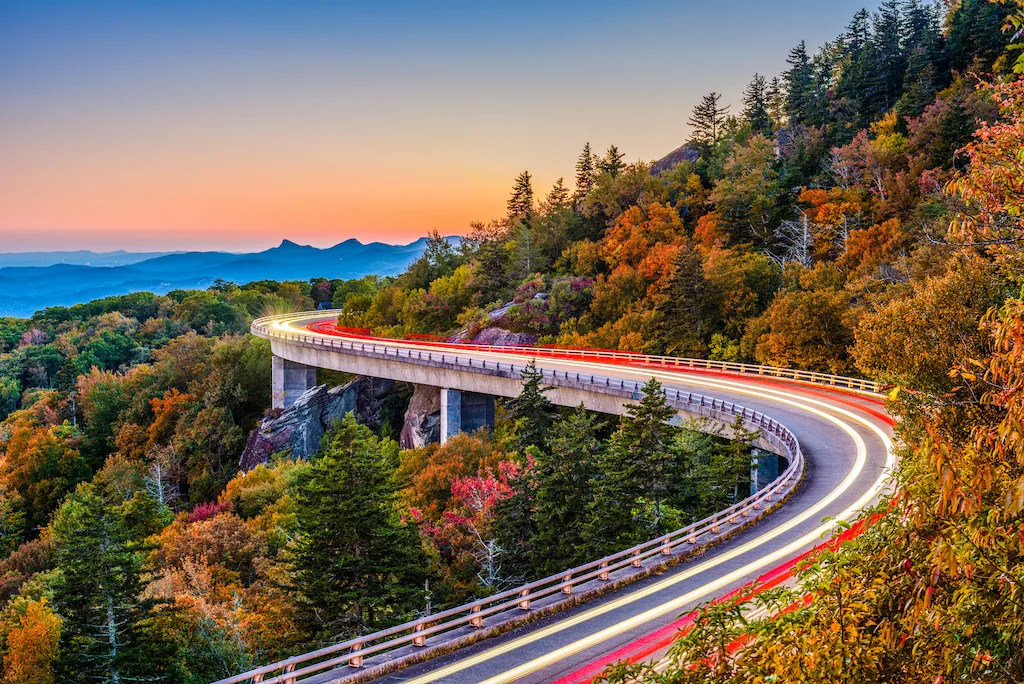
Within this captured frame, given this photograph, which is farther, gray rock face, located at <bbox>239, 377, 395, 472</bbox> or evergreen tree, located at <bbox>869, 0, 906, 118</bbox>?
evergreen tree, located at <bbox>869, 0, 906, 118</bbox>

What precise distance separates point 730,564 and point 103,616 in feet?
62.6

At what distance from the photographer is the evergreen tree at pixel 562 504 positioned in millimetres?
26281

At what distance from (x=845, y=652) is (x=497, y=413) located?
161 feet

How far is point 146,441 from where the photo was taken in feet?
243

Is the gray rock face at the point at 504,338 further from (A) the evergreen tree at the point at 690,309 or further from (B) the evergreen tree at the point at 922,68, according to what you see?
(B) the evergreen tree at the point at 922,68

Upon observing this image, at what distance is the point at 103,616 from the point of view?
23.6m

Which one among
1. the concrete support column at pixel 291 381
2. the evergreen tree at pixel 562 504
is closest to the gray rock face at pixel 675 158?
the concrete support column at pixel 291 381

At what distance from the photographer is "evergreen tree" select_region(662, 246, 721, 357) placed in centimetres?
5656

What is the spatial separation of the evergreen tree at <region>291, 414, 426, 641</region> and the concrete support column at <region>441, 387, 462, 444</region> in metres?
28.3

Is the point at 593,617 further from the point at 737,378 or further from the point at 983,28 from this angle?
the point at 983,28

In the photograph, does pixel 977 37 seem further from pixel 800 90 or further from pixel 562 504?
pixel 562 504

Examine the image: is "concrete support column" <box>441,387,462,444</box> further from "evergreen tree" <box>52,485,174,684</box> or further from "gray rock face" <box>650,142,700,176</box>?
"gray rock face" <box>650,142,700,176</box>

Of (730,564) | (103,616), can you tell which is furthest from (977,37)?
(103,616)

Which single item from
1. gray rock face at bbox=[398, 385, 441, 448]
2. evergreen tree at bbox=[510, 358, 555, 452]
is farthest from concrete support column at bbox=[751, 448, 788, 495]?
gray rock face at bbox=[398, 385, 441, 448]
